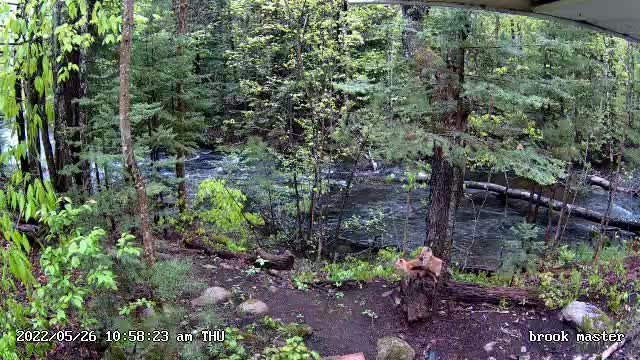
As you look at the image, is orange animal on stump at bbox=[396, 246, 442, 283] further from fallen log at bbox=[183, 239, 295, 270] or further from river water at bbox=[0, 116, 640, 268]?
river water at bbox=[0, 116, 640, 268]

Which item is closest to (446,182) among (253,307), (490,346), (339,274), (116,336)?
(339,274)

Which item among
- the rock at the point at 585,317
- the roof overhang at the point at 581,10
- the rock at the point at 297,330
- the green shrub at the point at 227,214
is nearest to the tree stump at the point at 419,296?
the rock at the point at 297,330

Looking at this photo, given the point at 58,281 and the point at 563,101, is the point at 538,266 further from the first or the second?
the point at 58,281

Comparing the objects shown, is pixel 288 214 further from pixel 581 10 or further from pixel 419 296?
pixel 581 10

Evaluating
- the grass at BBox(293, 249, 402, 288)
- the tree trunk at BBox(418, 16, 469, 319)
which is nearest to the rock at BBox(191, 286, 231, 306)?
the grass at BBox(293, 249, 402, 288)

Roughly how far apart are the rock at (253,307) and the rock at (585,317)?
11.9ft

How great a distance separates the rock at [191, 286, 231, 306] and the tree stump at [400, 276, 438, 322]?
237 centimetres

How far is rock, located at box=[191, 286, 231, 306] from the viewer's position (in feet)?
18.3

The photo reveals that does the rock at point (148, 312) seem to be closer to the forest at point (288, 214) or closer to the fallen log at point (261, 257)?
the forest at point (288, 214)

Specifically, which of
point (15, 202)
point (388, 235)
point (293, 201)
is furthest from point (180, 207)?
point (15, 202)

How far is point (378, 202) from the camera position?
13.4 m

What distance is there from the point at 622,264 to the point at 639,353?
3.85 metres

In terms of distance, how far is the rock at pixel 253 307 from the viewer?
5.55m

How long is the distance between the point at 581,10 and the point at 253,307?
4703mm
